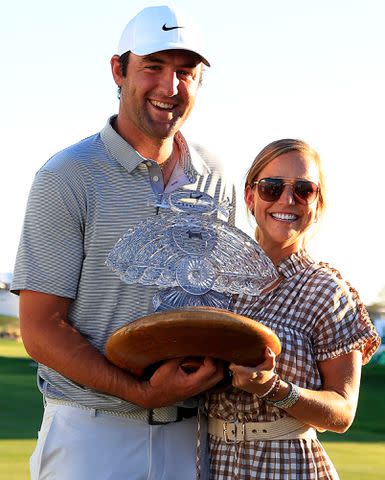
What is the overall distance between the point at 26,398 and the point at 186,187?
9469 millimetres

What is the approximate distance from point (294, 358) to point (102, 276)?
689 millimetres

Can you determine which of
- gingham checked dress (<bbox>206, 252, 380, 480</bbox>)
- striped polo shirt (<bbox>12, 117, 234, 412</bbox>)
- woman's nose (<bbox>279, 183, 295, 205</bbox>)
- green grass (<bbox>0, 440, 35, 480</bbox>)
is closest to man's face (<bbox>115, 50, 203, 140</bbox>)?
striped polo shirt (<bbox>12, 117, 234, 412</bbox>)

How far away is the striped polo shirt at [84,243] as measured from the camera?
3.95 meters

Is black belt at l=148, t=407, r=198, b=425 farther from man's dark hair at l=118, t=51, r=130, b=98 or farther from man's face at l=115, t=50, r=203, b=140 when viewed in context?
man's dark hair at l=118, t=51, r=130, b=98

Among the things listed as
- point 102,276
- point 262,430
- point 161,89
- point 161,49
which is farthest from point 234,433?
point 161,49

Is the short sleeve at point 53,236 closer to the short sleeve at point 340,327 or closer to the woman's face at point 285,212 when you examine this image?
the woman's face at point 285,212

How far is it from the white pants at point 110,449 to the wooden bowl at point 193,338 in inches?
16.0

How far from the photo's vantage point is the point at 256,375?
3.59 m

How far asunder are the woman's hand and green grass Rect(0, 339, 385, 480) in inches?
198

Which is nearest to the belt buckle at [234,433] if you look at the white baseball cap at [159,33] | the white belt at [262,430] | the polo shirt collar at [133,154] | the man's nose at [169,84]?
the white belt at [262,430]

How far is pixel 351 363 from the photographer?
3.95 metres

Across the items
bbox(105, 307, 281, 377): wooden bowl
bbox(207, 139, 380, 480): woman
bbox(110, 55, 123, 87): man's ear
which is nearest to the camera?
bbox(105, 307, 281, 377): wooden bowl

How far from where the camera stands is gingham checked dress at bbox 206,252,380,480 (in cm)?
387

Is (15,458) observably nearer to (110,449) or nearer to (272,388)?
(110,449)
